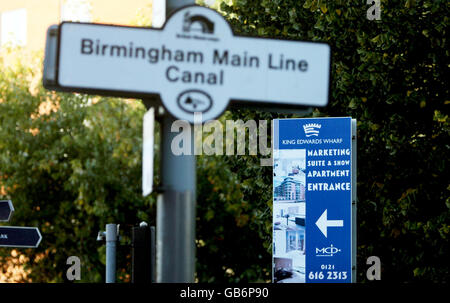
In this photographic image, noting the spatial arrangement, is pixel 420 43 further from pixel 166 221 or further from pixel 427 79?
pixel 166 221

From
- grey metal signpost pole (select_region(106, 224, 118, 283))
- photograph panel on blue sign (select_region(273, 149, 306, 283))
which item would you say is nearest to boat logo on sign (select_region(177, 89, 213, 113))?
photograph panel on blue sign (select_region(273, 149, 306, 283))

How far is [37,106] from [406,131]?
44.1 feet

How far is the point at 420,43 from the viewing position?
13.4m

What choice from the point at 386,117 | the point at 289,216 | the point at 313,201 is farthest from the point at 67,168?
the point at 313,201

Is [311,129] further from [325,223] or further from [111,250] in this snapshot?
[111,250]

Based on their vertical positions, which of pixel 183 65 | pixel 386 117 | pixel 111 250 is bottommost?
pixel 111 250

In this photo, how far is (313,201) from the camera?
10422mm

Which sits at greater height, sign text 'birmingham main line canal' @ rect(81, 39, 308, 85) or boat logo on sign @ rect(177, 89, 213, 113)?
sign text 'birmingham main line canal' @ rect(81, 39, 308, 85)

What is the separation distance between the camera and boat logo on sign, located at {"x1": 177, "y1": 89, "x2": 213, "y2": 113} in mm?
3559

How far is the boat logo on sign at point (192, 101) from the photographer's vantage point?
11.7ft

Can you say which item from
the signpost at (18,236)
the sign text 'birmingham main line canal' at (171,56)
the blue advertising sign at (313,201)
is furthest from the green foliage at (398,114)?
the sign text 'birmingham main line canal' at (171,56)

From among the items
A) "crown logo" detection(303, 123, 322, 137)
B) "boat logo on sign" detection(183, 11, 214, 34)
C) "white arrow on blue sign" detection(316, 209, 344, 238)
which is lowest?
"white arrow on blue sign" detection(316, 209, 344, 238)

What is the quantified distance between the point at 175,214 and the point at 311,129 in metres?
6.99

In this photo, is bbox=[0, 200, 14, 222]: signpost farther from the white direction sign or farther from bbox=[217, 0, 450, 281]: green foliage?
the white direction sign
